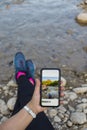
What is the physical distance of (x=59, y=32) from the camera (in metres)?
7.79

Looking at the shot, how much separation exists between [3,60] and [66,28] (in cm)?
239

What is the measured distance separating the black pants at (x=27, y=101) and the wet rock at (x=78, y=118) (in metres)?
0.68

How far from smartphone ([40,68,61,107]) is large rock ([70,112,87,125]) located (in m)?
1.52

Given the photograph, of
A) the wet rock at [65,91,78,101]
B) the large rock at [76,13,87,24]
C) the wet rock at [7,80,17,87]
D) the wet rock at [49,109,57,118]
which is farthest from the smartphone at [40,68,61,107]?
the large rock at [76,13,87,24]

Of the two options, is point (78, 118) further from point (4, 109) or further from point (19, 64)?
point (19, 64)

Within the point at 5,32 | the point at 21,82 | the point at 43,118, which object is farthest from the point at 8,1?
the point at 43,118

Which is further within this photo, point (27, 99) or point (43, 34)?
point (43, 34)

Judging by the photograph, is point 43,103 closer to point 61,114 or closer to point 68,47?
point 61,114

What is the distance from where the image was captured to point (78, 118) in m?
4.34

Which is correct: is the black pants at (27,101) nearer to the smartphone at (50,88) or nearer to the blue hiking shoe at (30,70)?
the blue hiking shoe at (30,70)

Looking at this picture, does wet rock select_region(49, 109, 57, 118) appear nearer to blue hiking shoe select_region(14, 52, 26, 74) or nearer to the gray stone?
the gray stone

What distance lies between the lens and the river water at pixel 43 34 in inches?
252

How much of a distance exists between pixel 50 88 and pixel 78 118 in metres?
1.58

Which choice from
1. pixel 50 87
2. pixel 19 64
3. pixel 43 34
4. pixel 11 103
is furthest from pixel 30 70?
pixel 43 34
